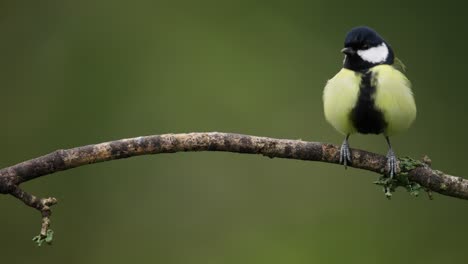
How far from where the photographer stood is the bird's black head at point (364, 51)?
2.51 metres

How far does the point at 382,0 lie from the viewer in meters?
4.55

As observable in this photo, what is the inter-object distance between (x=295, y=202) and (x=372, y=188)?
0.45 m

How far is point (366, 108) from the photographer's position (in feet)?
7.98

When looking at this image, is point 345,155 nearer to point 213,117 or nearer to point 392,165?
point 392,165

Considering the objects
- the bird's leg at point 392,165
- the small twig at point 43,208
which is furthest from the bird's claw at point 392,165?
the small twig at point 43,208

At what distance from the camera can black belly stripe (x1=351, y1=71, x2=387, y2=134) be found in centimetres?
243

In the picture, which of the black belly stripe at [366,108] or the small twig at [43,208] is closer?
the small twig at [43,208]

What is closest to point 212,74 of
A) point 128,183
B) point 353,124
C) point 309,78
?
point 309,78

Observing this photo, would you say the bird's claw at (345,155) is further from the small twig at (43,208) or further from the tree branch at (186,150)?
the small twig at (43,208)

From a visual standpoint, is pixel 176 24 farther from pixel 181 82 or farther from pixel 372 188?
pixel 372 188

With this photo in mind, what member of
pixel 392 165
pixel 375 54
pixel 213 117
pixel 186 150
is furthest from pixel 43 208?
pixel 213 117

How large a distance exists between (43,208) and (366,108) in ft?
3.73

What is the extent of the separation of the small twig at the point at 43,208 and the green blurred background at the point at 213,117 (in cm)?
216

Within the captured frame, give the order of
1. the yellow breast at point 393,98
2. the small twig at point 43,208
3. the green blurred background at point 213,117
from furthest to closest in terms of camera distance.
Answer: the green blurred background at point 213,117, the yellow breast at point 393,98, the small twig at point 43,208
